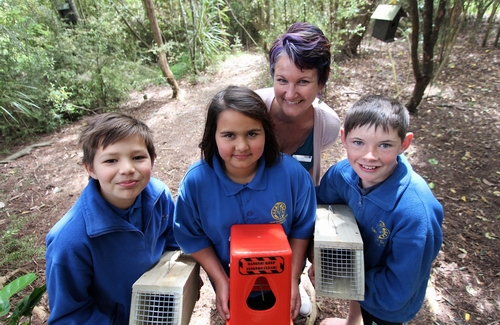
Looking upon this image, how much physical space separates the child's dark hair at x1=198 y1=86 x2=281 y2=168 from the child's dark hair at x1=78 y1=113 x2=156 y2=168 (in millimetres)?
345

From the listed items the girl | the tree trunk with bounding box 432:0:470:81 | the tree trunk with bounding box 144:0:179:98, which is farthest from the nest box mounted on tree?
the girl

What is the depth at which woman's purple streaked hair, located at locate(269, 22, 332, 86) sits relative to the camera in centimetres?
150

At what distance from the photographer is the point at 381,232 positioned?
1.41 m

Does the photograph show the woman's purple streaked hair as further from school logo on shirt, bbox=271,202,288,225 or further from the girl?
school logo on shirt, bbox=271,202,288,225

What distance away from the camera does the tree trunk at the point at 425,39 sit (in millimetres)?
3681

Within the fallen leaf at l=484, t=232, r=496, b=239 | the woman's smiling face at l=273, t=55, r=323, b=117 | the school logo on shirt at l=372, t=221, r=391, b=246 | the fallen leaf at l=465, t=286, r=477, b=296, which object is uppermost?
the woman's smiling face at l=273, t=55, r=323, b=117

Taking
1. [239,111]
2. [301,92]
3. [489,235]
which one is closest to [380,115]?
[301,92]

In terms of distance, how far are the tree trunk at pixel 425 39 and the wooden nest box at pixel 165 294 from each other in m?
4.22

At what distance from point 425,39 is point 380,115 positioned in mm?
3522

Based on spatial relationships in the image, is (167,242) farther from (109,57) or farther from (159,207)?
(109,57)

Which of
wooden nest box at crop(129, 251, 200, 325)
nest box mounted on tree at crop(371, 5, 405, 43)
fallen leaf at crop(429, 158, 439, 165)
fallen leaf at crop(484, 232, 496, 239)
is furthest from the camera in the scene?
nest box mounted on tree at crop(371, 5, 405, 43)

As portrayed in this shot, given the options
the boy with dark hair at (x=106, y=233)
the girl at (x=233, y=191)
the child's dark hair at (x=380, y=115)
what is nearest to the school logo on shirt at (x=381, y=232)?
the girl at (x=233, y=191)

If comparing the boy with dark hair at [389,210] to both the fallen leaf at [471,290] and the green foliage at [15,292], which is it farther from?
the green foliage at [15,292]

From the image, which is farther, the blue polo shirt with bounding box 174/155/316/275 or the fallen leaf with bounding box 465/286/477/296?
the fallen leaf with bounding box 465/286/477/296
